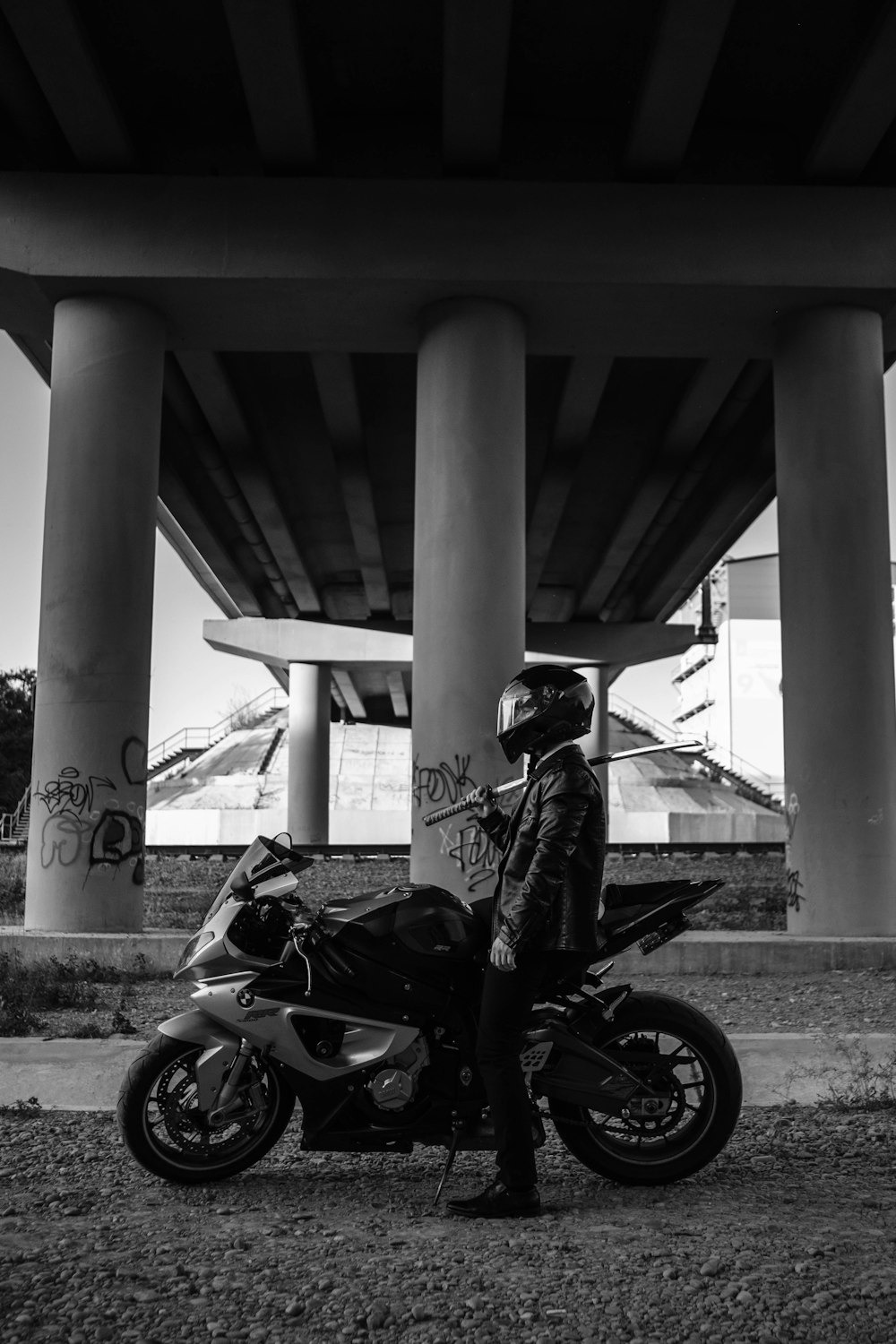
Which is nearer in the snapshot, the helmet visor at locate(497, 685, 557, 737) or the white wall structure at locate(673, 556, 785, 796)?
the helmet visor at locate(497, 685, 557, 737)

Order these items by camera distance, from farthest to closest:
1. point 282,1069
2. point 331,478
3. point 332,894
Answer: point 331,478 → point 332,894 → point 282,1069

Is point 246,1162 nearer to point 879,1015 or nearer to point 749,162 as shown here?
point 879,1015

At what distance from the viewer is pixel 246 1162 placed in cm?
489

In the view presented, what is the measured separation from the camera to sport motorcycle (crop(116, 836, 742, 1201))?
473 centimetres

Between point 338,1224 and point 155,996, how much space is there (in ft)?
21.2

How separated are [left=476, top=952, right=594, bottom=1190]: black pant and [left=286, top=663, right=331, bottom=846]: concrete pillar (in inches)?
1476

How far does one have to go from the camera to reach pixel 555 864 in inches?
179

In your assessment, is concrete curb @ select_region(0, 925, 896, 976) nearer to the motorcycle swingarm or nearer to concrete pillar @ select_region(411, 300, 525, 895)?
concrete pillar @ select_region(411, 300, 525, 895)

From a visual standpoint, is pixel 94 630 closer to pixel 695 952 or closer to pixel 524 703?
pixel 695 952

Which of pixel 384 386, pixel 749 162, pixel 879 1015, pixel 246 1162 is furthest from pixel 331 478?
pixel 246 1162

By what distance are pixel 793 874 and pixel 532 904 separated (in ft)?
34.4

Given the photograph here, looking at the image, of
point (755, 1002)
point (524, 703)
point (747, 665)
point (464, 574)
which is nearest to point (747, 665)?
point (747, 665)

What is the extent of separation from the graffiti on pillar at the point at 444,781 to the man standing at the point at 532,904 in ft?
30.3

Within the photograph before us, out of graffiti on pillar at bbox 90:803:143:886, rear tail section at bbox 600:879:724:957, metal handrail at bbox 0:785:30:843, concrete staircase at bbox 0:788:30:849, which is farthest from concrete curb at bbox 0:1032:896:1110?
metal handrail at bbox 0:785:30:843
